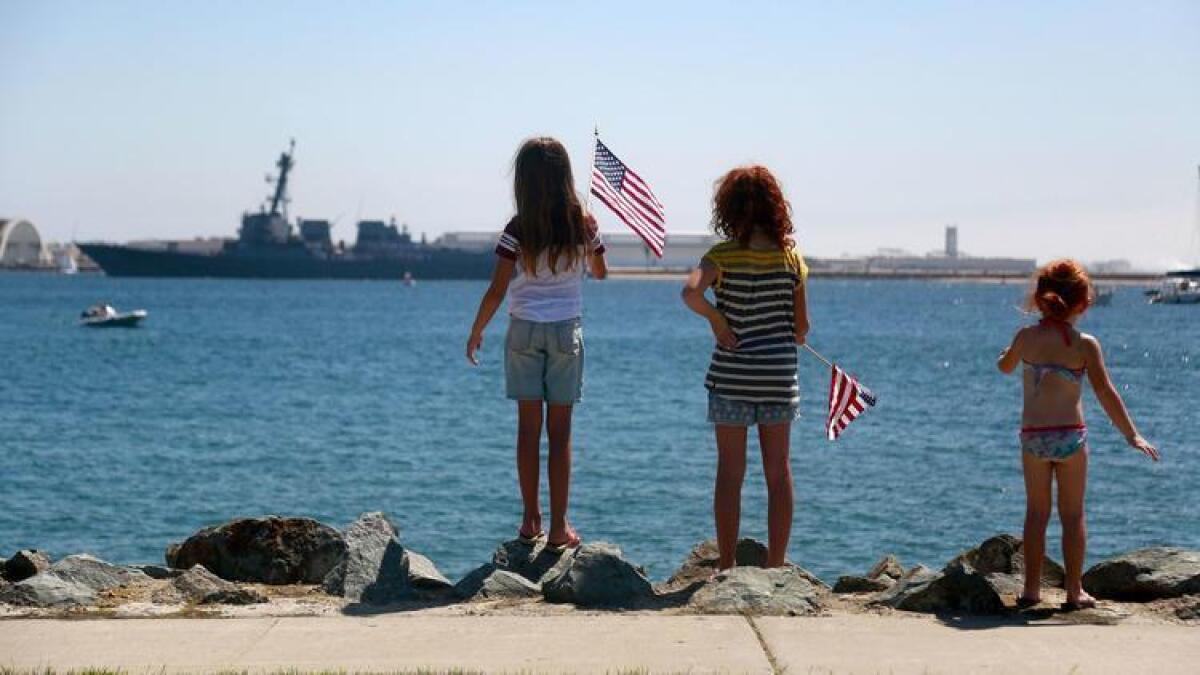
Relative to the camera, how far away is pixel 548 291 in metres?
6.77

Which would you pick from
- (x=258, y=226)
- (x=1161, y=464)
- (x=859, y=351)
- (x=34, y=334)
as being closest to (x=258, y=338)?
(x=34, y=334)

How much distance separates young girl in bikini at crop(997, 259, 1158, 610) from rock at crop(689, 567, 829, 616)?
795 millimetres

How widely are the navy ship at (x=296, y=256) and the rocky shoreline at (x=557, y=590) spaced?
13827 centimetres

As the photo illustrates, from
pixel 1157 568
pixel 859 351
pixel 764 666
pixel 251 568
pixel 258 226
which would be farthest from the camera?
pixel 258 226

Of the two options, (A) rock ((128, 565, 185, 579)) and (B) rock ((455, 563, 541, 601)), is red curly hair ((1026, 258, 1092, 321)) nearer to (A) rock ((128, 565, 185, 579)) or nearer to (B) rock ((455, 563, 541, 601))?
(B) rock ((455, 563, 541, 601))

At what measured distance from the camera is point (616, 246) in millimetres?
199875

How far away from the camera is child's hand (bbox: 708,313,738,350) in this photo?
6.35m

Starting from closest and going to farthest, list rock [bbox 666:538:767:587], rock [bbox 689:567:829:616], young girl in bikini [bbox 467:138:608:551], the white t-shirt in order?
rock [bbox 689:567:829:616] → young girl in bikini [bbox 467:138:608:551] → the white t-shirt → rock [bbox 666:538:767:587]

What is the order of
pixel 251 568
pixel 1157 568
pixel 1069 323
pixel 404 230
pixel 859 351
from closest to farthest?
pixel 1069 323, pixel 1157 568, pixel 251 568, pixel 859 351, pixel 404 230

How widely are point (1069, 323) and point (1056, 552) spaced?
8.50 meters

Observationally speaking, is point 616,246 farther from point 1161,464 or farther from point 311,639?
point 311,639

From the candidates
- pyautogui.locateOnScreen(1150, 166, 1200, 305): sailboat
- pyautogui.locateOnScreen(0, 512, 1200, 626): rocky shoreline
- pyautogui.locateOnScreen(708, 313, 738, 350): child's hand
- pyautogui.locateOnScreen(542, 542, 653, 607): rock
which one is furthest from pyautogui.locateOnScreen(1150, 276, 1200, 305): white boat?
pyautogui.locateOnScreen(542, 542, 653, 607): rock

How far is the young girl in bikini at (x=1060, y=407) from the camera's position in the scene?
600 centimetres

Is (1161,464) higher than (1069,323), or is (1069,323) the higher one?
(1069,323)
